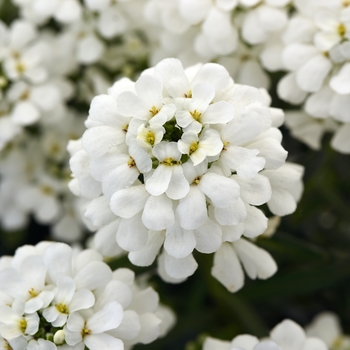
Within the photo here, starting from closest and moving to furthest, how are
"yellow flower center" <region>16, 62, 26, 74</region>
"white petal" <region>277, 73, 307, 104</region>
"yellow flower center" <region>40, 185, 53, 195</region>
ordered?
"white petal" <region>277, 73, 307, 104</region>
"yellow flower center" <region>16, 62, 26, 74</region>
"yellow flower center" <region>40, 185, 53, 195</region>

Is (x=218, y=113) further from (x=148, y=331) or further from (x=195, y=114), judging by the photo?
(x=148, y=331)

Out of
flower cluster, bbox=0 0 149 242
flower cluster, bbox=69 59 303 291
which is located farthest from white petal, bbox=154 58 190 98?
flower cluster, bbox=0 0 149 242

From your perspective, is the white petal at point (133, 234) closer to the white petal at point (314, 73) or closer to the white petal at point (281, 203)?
the white petal at point (281, 203)

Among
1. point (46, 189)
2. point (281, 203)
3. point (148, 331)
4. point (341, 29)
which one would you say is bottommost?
point (46, 189)

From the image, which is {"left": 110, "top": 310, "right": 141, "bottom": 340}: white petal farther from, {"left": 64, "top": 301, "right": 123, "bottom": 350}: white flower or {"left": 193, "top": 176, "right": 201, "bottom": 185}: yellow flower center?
{"left": 193, "top": 176, "right": 201, "bottom": 185}: yellow flower center

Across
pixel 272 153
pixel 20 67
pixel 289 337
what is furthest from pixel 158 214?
pixel 20 67

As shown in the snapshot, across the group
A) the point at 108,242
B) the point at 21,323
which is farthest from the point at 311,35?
the point at 21,323

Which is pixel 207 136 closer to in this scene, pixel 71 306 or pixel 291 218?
pixel 71 306
